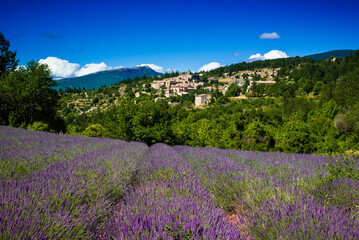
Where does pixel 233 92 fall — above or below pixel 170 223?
below

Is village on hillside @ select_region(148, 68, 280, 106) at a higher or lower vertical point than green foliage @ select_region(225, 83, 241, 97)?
higher

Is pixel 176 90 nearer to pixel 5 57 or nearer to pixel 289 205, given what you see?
pixel 5 57

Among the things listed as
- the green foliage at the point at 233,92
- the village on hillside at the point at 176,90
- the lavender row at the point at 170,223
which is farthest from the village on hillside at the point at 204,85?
the lavender row at the point at 170,223

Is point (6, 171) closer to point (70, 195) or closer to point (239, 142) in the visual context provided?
point (70, 195)

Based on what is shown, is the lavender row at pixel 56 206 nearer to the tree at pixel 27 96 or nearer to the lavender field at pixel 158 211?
the lavender field at pixel 158 211

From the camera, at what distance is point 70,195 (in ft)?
6.21

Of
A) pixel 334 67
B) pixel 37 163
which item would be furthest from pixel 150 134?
pixel 334 67

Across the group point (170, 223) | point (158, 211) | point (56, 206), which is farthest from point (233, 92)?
point (56, 206)

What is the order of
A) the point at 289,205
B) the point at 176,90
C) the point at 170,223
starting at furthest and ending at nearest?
the point at 176,90, the point at 289,205, the point at 170,223

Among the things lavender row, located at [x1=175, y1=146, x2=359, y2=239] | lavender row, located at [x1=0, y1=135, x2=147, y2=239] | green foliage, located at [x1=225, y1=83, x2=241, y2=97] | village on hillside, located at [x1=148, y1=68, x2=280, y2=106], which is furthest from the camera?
village on hillside, located at [x1=148, y1=68, x2=280, y2=106]

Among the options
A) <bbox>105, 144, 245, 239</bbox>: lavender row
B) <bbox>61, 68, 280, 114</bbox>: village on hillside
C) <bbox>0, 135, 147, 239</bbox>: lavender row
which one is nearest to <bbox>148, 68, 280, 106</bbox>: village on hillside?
<bbox>61, 68, 280, 114</bbox>: village on hillside

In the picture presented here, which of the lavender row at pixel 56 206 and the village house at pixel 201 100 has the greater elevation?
the lavender row at pixel 56 206

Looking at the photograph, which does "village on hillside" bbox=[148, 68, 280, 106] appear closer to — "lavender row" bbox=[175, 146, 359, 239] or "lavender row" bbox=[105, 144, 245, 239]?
"lavender row" bbox=[175, 146, 359, 239]

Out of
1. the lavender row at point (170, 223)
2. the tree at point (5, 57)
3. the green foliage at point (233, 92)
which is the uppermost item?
the tree at point (5, 57)
